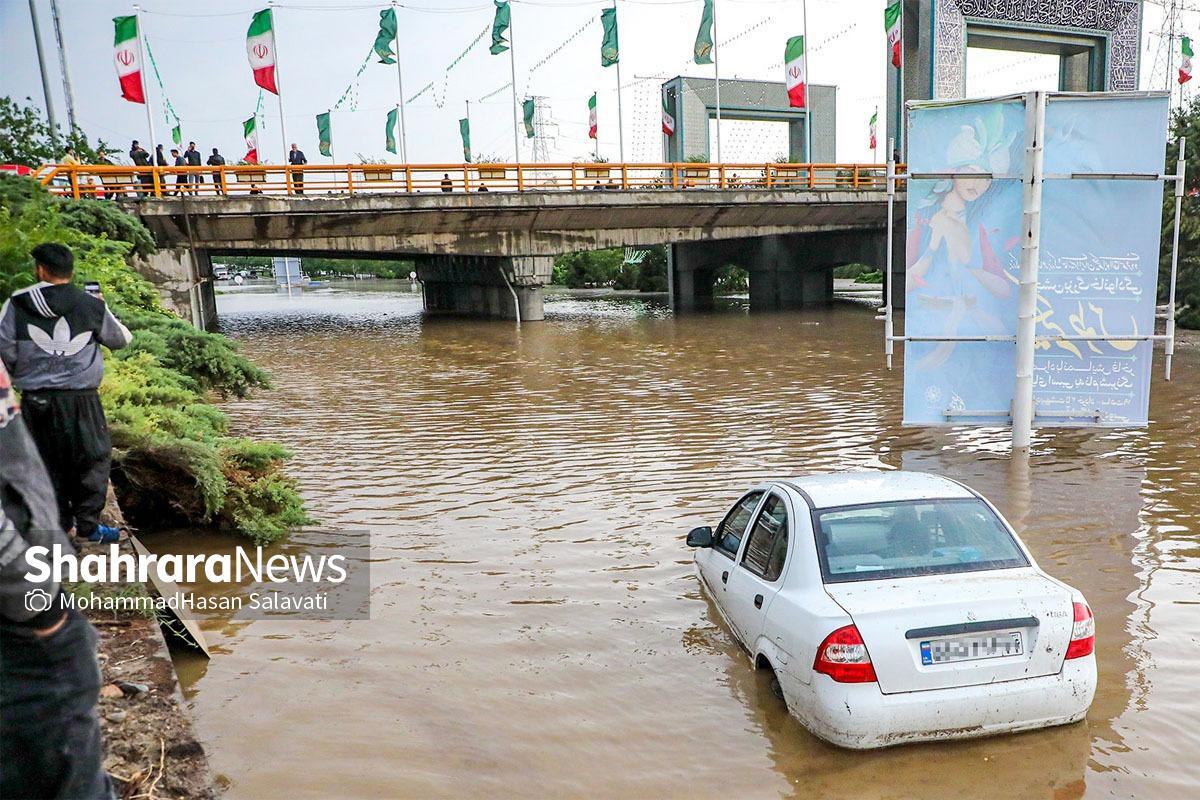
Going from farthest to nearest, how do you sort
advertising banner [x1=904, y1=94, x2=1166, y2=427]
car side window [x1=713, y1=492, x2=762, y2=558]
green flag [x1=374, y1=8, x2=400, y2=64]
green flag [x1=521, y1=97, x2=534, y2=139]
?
1. green flag [x1=521, y1=97, x2=534, y2=139]
2. green flag [x1=374, y1=8, x2=400, y2=64]
3. advertising banner [x1=904, y1=94, x2=1166, y2=427]
4. car side window [x1=713, y1=492, x2=762, y2=558]

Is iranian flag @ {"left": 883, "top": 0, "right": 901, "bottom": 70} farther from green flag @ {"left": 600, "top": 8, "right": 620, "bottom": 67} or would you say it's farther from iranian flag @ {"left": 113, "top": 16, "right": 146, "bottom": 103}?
iranian flag @ {"left": 113, "top": 16, "right": 146, "bottom": 103}

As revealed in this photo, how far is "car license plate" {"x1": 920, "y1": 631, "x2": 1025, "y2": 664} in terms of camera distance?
174 inches

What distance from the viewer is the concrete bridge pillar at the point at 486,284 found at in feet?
112

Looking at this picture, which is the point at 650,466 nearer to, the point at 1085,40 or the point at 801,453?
the point at 801,453

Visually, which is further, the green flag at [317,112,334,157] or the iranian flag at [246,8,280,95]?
the green flag at [317,112,334,157]

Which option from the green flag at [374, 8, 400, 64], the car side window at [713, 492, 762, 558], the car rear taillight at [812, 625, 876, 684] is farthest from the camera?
the green flag at [374, 8, 400, 64]

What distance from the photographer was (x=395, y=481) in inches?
420

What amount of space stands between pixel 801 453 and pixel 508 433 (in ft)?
14.1

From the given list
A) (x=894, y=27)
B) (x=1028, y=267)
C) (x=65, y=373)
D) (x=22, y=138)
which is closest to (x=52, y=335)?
(x=65, y=373)

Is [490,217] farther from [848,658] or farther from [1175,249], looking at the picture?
[848,658]

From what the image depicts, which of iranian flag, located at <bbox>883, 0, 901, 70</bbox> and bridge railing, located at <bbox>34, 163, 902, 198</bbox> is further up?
iranian flag, located at <bbox>883, 0, 901, 70</bbox>

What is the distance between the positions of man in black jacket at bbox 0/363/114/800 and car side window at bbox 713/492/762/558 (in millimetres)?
4241

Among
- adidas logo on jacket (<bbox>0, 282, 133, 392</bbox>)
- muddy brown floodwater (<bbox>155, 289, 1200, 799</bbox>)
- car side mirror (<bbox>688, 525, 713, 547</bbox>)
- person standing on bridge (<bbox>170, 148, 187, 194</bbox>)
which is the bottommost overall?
muddy brown floodwater (<bbox>155, 289, 1200, 799</bbox>)

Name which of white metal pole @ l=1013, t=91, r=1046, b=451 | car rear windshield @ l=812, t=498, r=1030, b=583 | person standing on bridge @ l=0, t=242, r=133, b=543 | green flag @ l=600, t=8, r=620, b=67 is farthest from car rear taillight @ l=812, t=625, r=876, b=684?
green flag @ l=600, t=8, r=620, b=67
